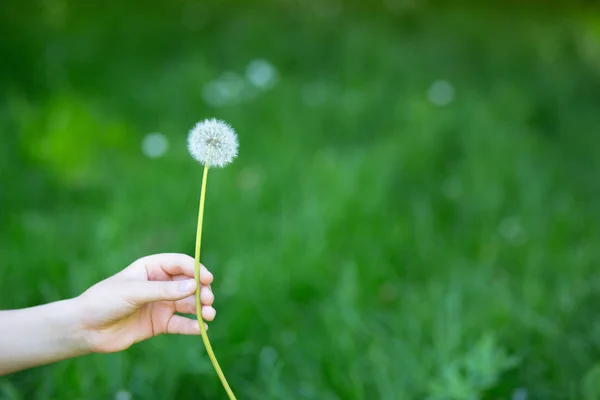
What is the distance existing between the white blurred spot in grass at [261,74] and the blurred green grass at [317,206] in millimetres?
69

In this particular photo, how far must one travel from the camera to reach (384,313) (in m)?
2.02

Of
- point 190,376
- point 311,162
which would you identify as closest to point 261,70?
point 311,162

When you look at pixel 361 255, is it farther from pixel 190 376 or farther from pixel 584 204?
pixel 584 204

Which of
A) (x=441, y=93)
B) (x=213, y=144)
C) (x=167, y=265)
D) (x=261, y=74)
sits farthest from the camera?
(x=441, y=93)

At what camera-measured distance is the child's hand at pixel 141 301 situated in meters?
0.97

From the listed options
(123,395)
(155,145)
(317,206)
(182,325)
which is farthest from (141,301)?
(155,145)

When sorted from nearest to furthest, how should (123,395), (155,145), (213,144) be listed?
(213,144) < (123,395) < (155,145)

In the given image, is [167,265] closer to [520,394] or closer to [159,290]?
[159,290]

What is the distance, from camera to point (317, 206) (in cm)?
242

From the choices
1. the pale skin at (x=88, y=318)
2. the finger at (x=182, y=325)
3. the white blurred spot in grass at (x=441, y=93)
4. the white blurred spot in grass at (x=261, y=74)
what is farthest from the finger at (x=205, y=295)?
the white blurred spot in grass at (x=441, y=93)

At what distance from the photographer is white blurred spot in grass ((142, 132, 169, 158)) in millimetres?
2735

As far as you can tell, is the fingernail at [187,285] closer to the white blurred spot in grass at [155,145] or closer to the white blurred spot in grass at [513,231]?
the white blurred spot in grass at [513,231]

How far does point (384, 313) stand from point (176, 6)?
3.54 meters

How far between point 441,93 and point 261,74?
982mm
